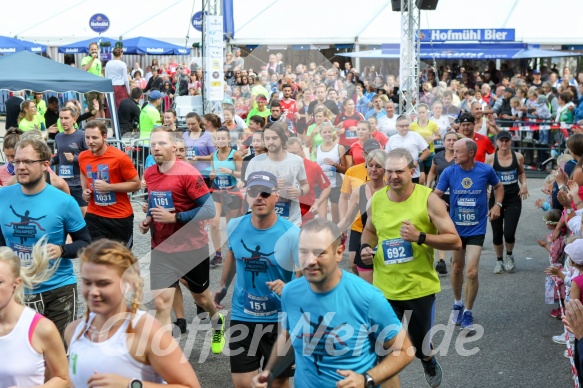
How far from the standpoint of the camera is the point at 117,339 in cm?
339

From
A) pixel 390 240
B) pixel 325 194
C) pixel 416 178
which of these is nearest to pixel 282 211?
pixel 325 194

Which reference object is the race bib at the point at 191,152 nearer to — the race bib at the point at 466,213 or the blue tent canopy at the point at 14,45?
the race bib at the point at 466,213

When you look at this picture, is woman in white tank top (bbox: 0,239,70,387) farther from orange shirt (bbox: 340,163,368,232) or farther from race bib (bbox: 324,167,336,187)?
race bib (bbox: 324,167,336,187)

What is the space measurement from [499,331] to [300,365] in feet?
13.8

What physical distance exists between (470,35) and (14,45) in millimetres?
15125

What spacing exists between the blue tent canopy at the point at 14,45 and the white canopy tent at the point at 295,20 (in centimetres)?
209

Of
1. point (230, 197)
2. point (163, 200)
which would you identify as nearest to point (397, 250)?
point (163, 200)

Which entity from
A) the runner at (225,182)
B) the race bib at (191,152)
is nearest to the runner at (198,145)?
the race bib at (191,152)

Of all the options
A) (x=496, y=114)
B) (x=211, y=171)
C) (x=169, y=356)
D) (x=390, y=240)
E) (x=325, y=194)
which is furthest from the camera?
(x=496, y=114)

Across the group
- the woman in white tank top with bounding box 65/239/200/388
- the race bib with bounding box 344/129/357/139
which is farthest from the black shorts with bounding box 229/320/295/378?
the race bib with bounding box 344/129/357/139

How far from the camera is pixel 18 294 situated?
4.14 meters

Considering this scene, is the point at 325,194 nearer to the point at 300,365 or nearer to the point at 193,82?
the point at 300,365

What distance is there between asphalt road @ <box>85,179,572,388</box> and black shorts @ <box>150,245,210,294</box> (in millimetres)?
562

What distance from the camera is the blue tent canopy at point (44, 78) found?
1593cm
